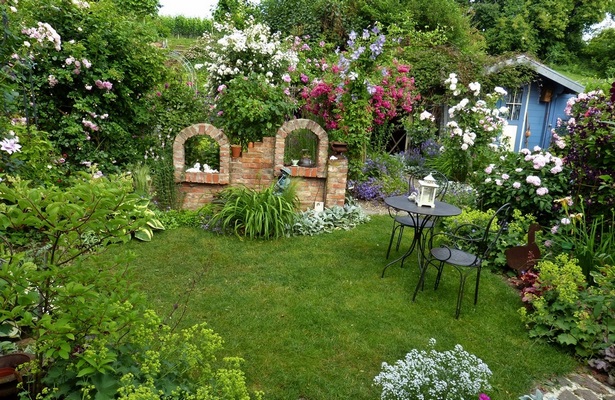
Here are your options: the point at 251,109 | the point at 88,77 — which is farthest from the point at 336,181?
the point at 88,77

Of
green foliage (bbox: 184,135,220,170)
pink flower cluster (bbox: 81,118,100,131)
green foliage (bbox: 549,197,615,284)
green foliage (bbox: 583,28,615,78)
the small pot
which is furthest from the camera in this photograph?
green foliage (bbox: 583,28,615,78)

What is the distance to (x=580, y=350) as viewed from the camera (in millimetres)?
2863

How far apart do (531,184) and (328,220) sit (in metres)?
2.43

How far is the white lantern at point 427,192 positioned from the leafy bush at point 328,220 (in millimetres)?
1638

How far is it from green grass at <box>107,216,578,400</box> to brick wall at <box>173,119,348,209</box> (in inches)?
35.8

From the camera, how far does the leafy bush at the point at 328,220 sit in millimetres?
5004

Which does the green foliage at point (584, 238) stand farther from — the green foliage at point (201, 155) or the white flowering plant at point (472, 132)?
the green foliage at point (201, 155)

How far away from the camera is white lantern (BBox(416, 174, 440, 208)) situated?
363 centimetres

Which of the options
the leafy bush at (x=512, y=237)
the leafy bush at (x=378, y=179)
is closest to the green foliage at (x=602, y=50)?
the leafy bush at (x=378, y=179)

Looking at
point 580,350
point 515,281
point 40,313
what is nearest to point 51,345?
point 40,313

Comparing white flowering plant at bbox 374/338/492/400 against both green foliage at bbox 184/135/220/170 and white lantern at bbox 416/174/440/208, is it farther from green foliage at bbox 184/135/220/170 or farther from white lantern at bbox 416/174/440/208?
green foliage at bbox 184/135/220/170

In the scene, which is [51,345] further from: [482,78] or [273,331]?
[482,78]

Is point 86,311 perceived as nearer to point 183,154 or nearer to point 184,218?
point 184,218

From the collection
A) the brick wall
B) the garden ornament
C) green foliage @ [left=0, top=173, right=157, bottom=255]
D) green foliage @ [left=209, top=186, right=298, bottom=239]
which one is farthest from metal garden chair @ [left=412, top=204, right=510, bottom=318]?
green foliage @ [left=0, top=173, right=157, bottom=255]
